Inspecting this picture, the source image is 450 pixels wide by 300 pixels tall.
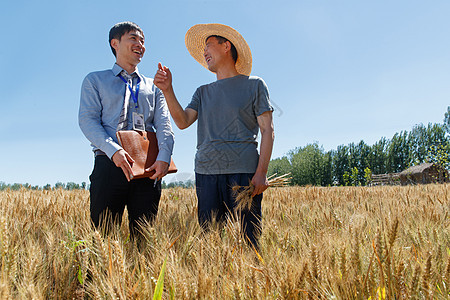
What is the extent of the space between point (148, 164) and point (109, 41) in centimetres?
104

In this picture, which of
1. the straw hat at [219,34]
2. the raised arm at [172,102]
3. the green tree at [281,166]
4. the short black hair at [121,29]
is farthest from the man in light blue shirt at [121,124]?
the green tree at [281,166]

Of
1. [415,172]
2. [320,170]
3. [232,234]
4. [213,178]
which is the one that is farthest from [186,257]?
[320,170]

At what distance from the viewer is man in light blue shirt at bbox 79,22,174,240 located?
2.17m

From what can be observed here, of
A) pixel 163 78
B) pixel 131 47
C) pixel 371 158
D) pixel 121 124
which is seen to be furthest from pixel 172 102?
pixel 371 158

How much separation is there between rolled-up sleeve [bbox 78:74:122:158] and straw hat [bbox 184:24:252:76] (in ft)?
3.43

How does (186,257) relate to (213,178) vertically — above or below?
below

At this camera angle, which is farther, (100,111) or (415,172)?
(415,172)

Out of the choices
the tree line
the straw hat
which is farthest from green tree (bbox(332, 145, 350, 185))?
the straw hat

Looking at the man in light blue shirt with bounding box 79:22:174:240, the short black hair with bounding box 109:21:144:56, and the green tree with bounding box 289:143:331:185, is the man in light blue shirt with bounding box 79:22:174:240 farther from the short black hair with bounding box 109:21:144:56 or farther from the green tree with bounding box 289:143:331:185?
the green tree with bounding box 289:143:331:185

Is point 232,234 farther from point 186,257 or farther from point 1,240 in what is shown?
point 1,240

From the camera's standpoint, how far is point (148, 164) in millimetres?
A: 2275

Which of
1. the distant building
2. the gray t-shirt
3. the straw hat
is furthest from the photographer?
the distant building

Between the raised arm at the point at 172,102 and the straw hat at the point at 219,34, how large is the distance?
647mm

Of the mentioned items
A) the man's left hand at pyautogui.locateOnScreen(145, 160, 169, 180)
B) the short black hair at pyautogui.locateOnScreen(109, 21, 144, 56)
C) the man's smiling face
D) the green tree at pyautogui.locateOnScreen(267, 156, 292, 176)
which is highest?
the green tree at pyautogui.locateOnScreen(267, 156, 292, 176)
